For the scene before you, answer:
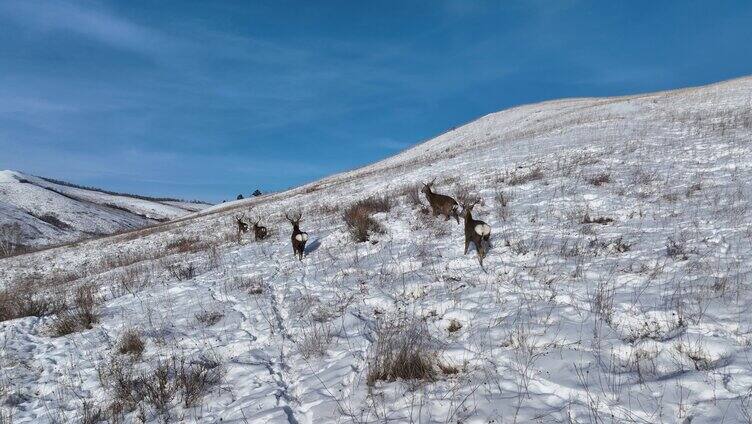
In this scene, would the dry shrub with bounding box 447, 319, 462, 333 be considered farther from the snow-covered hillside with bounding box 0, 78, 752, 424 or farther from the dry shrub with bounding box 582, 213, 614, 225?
the dry shrub with bounding box 582, 213, 614, 225

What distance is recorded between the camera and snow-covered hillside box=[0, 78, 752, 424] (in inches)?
147

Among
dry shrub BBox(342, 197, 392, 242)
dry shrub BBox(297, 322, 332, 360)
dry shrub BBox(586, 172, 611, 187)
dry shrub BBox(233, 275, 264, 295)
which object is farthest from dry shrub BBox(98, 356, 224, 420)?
dry shrub BBox(586, 172, 611, 187)

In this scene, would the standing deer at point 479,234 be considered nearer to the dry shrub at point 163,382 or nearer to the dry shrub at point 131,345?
the dry shrub at point 163,382

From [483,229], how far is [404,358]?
3.56m

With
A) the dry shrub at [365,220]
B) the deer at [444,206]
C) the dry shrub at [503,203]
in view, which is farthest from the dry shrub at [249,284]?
the dry shrub at [503,203]

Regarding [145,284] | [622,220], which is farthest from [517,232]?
[145,284]

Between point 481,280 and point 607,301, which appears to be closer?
point 607,301

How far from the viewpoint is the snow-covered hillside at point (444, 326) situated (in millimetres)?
3742

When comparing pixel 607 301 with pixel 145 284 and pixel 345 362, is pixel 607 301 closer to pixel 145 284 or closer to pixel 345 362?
pixel 345 362

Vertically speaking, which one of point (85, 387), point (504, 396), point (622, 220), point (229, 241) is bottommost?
point (504, 396)

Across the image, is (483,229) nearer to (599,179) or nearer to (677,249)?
(677,249)

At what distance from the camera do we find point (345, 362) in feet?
15.4

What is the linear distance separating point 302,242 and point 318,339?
4.93m

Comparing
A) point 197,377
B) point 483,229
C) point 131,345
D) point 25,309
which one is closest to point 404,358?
point 197,377
